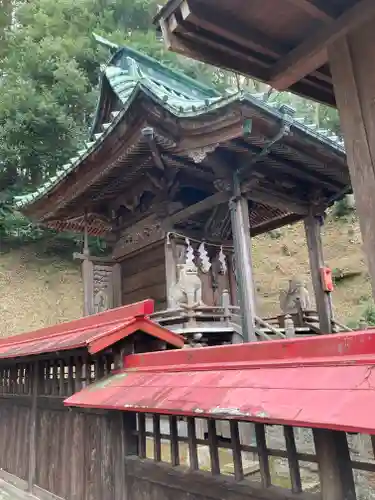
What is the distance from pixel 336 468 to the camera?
2.33 metres

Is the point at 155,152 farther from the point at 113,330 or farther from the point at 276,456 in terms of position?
the point at 276,456

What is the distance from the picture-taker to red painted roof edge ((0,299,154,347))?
414 cm

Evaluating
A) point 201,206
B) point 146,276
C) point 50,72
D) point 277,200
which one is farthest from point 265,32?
point 50,72

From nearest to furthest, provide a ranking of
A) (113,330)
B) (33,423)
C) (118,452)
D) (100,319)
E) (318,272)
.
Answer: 1. (113,330)
2. (118,452)
3. (100,319)
4. (33,423)
5. (318,272)

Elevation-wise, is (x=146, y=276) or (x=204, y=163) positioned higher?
(x=204, y=163)

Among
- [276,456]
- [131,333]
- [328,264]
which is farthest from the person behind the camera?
[328,264]

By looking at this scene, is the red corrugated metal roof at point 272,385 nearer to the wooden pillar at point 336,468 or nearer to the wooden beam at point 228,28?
the wooden pillar at point 336,468

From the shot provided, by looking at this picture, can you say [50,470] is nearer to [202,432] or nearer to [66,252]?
[202,432]

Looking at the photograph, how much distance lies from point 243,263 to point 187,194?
2.86m

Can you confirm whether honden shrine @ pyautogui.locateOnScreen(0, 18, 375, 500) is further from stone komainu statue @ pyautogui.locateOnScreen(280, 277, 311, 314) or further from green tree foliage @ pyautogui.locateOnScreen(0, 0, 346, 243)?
green tree foliage @ pyautogui.locateOnScreen(0, 0, 346, 243)

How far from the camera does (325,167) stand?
24.7ft

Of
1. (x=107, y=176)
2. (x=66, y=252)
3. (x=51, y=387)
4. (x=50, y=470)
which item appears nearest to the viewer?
(x=50, y=470)

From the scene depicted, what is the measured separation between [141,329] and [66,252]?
1788 cm

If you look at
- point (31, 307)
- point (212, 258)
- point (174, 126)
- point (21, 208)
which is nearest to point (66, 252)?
point (31, 307)
